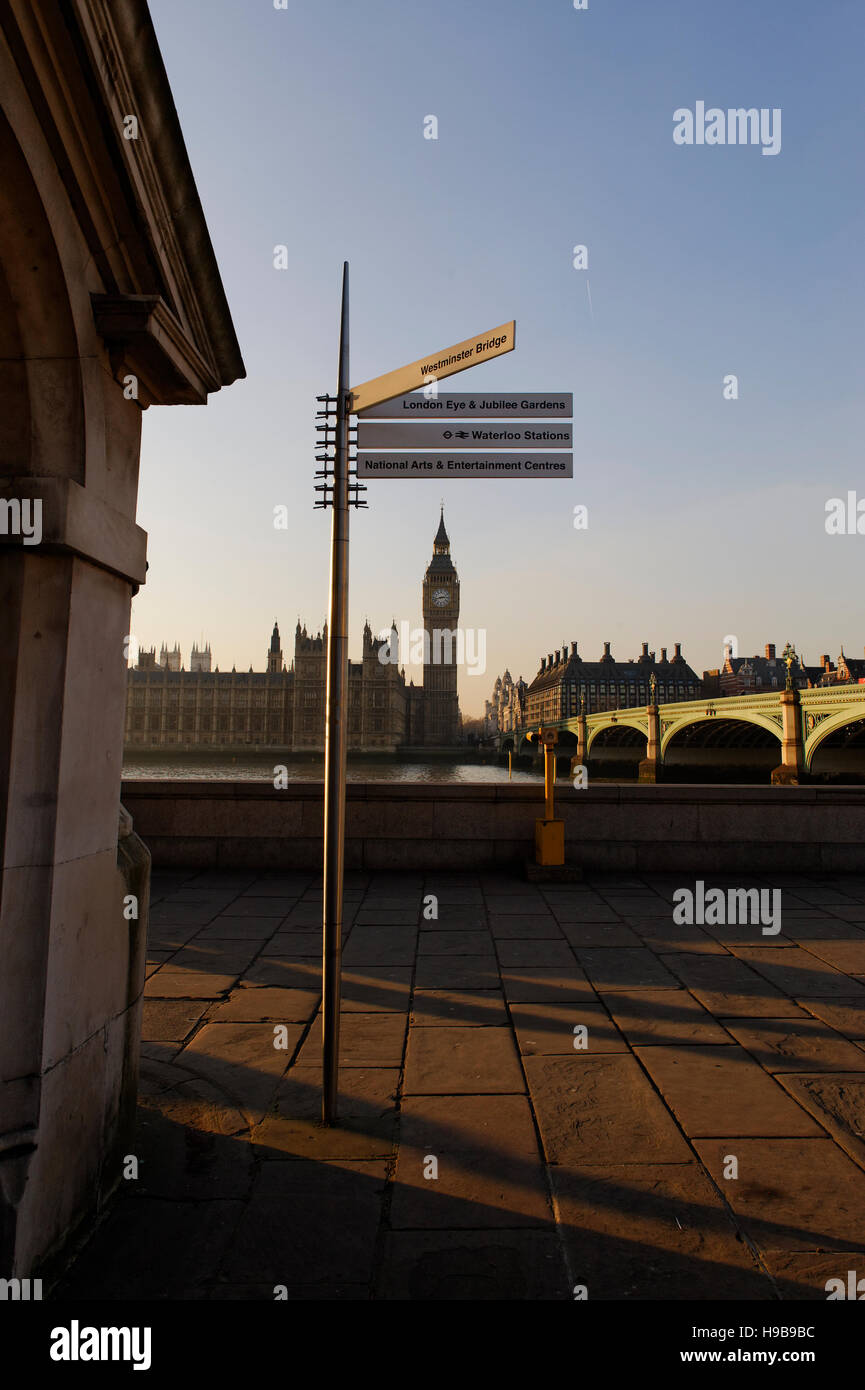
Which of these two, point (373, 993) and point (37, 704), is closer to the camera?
point (37, 704)

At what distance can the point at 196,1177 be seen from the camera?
2.70 metres

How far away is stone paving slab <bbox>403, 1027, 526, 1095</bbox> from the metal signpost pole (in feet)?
1.79

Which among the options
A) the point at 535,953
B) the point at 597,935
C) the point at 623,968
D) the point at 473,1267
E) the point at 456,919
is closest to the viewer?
the point at 473,1267

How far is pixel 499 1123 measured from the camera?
3.08 meters

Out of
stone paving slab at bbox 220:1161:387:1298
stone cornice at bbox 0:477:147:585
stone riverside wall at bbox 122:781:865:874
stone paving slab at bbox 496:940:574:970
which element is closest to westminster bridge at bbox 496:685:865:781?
stone riverside wall at bbox 122:781:865:874

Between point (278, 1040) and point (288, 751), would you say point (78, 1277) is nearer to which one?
point (278, 1040)

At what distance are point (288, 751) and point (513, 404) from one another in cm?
9513

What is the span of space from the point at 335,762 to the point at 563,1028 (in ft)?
7.20

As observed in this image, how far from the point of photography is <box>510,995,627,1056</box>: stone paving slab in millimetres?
3824

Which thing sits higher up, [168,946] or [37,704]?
[37,704]

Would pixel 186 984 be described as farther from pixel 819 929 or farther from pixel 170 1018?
pixel 819 929

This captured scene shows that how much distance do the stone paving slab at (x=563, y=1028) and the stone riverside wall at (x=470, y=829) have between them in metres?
4.11

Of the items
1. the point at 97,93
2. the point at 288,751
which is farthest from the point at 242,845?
the point at 288,751

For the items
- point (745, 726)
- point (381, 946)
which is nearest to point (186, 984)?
point (381, 946)
